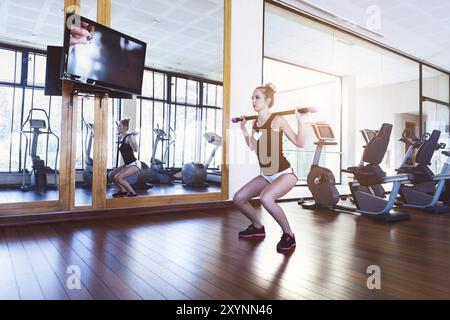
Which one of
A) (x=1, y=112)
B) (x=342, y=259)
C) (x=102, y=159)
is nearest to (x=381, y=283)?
(x=342, y=259)

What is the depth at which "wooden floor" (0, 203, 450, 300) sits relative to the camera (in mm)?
1762

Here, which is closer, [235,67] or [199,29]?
[235,67]

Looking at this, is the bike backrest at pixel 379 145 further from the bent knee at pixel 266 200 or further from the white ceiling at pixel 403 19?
the white ceiling at pixel 403 19

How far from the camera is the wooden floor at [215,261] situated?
69.4 inches

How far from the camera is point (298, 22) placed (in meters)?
6.16

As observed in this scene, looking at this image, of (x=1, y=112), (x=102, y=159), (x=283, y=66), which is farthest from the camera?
(x=283, y=66)

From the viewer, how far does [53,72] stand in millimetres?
3750

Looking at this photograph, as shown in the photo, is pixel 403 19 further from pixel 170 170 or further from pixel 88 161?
pixel 88 161

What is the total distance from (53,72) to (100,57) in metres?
0.68

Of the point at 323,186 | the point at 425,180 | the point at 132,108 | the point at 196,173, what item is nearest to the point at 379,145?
the point at 323,186

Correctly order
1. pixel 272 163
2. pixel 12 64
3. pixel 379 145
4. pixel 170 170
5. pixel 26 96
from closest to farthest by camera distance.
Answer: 1. pixel 272 163
2. pixel 379 145
3. pixel 26 96
4. pixel 12 64
5. pixel 170 170

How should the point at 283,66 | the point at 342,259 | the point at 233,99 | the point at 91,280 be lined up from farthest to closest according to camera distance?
the point at 283,66 < the point at 233,99 < the point at 342,259 < the point at 91,280

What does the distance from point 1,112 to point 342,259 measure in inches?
197

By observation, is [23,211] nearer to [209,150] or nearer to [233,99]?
[233,99]
